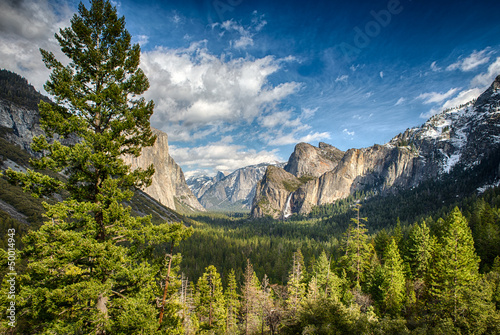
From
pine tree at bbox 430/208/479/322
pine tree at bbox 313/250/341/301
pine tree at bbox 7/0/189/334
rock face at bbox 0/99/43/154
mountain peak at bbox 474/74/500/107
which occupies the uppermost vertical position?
mountain peak at bbox 474/74/500/107

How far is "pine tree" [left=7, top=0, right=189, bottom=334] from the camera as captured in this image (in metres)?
6.66

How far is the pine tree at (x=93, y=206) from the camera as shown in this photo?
666cm

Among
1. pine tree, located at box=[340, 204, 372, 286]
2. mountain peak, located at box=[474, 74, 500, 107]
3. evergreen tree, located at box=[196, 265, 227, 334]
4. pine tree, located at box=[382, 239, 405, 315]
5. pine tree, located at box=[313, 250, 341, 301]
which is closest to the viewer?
pine tree, located at box=[340, 204, 372, 286]

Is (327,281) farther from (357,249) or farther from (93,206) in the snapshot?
(93,206)

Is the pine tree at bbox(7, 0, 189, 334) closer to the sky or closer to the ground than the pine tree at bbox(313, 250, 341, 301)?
closer to the sky

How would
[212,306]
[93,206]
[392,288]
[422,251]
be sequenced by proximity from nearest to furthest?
[93,206] → [392,288] → [422,251] → [212,306]

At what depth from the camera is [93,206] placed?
7.35 meters

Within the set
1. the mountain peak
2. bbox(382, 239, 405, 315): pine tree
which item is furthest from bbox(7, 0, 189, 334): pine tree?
the mountain peak

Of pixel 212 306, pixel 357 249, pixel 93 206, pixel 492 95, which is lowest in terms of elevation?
pixel 212 306

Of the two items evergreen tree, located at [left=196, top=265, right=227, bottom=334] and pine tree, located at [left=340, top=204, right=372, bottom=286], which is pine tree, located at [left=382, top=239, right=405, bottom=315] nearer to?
pine tree, located at [left=340, top=204, right=372, bottom=286]

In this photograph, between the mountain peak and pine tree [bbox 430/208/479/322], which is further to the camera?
the mountain peak

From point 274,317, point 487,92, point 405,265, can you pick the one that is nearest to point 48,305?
point 274,317

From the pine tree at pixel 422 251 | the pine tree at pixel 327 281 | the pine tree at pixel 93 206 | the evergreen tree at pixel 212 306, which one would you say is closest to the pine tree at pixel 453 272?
the pine tree at pixel 422 251

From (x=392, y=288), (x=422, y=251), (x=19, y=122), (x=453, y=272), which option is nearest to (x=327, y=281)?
(x=392, y=288)
